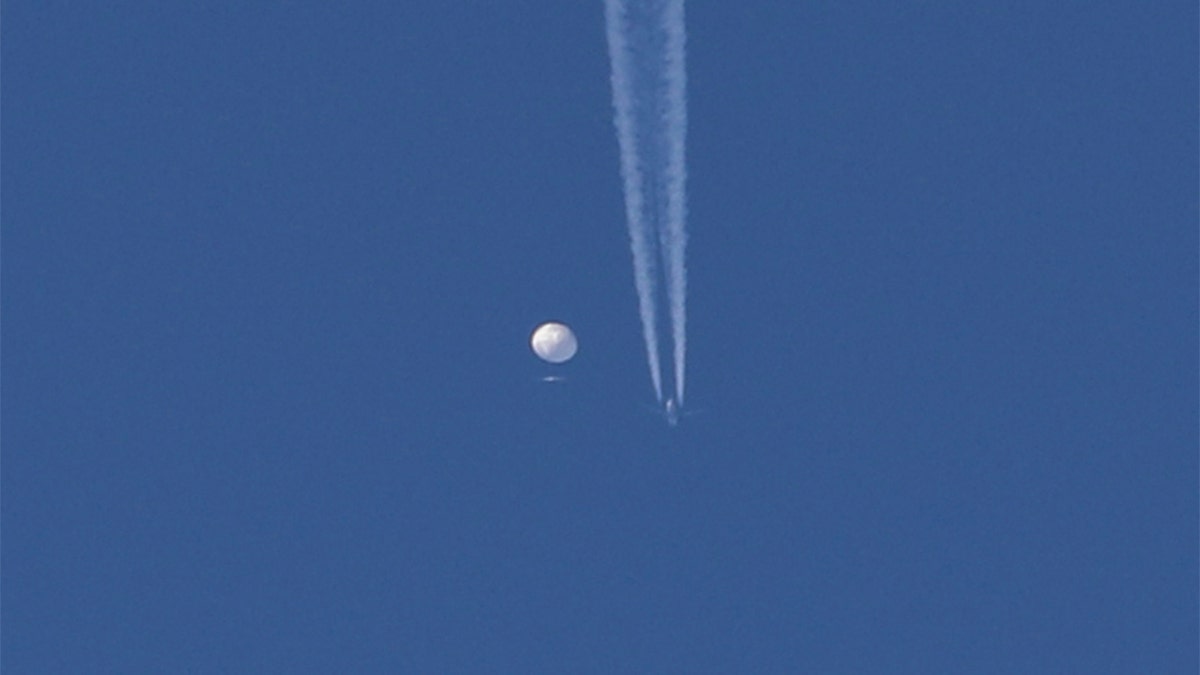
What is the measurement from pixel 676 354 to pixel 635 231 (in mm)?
3919

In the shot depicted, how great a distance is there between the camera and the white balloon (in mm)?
90688

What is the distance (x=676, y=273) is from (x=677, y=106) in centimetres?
404

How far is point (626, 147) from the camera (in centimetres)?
8294

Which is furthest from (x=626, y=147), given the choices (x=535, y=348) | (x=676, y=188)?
(x=535, y=348)

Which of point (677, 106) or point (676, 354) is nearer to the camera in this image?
point (677, 106)

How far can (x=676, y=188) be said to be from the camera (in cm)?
8306

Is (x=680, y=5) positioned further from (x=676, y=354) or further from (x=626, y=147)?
(x=676, y=354)

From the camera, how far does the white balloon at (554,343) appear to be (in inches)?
3570

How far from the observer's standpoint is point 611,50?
8169cm

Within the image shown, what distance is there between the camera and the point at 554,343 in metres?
90.7

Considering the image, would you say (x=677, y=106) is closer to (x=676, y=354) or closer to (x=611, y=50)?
(x=611, y=50)

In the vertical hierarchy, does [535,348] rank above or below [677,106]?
below

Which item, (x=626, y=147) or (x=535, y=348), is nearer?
(x=626, y=147)

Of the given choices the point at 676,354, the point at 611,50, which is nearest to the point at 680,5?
the point at 611,50
